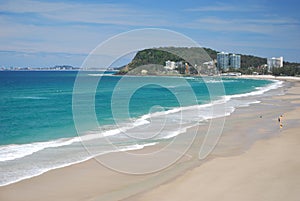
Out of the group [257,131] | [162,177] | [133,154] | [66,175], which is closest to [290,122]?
[257,131]

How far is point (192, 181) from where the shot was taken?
410 inches

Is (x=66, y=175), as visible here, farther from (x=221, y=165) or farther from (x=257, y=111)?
(x=257, y=111)

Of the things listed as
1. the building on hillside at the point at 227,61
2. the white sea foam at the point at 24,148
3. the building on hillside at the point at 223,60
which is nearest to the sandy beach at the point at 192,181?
the white sea foam at the point at 24,148

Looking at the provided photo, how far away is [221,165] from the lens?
12195mm

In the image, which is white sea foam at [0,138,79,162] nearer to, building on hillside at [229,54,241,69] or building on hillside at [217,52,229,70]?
building on hillside at [217,52,229,70]

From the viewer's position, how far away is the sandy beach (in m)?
9.32

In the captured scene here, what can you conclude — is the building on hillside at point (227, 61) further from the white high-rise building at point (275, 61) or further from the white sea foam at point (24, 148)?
the white sea foam at point (24, 148)

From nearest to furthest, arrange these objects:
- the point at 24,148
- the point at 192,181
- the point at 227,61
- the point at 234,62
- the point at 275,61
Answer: the point at 192,181, the point at 24,148, the point at 227,61, the point at 234,62, the point at 275,61

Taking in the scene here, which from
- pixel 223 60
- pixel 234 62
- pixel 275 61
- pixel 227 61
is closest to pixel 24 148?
pixel 223 60

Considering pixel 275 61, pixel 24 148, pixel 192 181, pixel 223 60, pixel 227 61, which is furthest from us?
pixel 275 61

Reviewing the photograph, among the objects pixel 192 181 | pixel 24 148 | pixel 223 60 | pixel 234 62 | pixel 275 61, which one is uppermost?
pixel 223 60

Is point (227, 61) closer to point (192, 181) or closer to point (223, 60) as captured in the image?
point (223, 60)

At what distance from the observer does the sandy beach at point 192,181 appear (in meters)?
9.32

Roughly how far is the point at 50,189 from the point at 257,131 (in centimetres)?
1251
